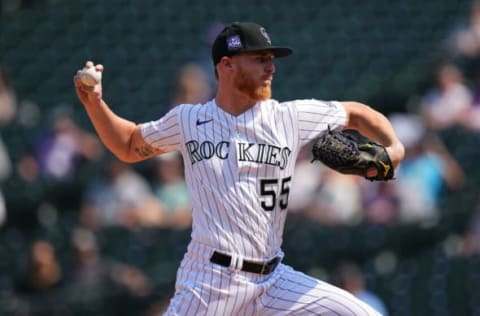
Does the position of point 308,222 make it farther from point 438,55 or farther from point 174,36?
point 174,36

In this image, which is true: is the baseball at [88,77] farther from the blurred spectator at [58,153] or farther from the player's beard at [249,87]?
the blurred spectator at [58,153]

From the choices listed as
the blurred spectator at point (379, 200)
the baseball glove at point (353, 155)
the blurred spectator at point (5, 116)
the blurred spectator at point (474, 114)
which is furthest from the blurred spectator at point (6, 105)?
the baseball glove at point (353, 155)

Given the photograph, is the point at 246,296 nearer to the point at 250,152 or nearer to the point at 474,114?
the point at 250,152

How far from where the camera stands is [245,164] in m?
4.21

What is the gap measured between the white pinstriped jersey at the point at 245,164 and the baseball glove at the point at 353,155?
13cm

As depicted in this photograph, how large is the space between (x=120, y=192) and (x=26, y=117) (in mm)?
1850

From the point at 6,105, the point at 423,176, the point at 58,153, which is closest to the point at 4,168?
the point at 58,153

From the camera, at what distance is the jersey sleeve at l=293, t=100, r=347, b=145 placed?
14.2ft

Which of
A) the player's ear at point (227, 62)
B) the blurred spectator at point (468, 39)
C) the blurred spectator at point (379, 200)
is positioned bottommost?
the blurred spectator at point (379, 200)

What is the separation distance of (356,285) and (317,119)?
248 cm

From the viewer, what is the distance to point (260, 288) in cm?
416

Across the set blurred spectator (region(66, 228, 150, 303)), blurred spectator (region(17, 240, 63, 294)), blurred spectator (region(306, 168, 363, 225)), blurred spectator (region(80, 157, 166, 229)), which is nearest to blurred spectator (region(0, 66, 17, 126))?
blurred spectator (region(80, 157, 166, 229))

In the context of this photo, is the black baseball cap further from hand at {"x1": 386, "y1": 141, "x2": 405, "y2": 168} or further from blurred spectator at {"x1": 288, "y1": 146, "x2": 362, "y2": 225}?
blurred spectator at {"x1": 288, "y1": 146, "x2": 362, "y2": 225}

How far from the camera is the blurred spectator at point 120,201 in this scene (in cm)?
763
